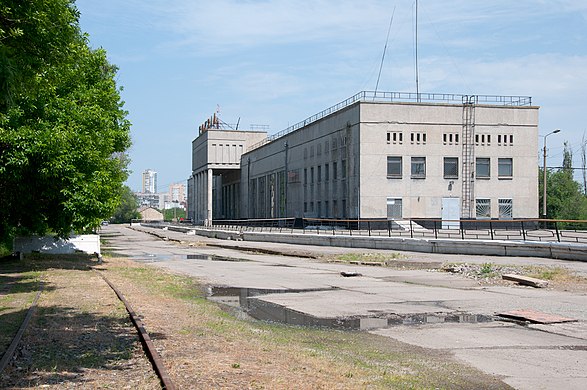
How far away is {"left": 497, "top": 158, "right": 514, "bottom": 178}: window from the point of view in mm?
69438

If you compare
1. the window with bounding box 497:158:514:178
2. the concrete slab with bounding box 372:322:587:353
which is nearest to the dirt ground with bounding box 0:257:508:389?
the concrete slab with bounding box 372:322:587:353

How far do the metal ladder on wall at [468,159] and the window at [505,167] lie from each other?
3379 mm

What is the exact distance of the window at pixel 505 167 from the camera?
69.4 m

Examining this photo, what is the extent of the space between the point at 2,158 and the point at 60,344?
12.5 m

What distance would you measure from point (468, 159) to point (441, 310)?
185 ft

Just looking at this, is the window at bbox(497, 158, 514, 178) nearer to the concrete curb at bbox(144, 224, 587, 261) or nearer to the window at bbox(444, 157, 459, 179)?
the window at bbox(444, 157, 459, 179)

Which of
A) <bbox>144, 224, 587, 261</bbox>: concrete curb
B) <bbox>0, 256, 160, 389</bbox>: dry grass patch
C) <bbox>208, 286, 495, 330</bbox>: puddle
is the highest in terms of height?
<bbox>144, 224, 587, 261</bbox>: concrete curb

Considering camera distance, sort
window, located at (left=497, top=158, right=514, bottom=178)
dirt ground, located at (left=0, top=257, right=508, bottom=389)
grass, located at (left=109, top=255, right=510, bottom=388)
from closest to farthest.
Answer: dirt ground, located at (left=0, top=257, right=508, bottom=389) < grass, located at (left=109, top=255, right=510, bottom=388) < window, located at (left=497, top=158, right=514, bottom=178)

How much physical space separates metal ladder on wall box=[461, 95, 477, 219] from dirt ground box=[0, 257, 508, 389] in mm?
57047

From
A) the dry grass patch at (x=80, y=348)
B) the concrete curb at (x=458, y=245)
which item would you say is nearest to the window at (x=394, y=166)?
the concrete curb at (x=458, y=245)

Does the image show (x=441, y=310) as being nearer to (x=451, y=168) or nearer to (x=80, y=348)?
(x=80, y=348)

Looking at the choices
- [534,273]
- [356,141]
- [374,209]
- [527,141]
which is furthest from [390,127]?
[534,273]

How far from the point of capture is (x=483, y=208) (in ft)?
226

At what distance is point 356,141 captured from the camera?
69.0 metres
